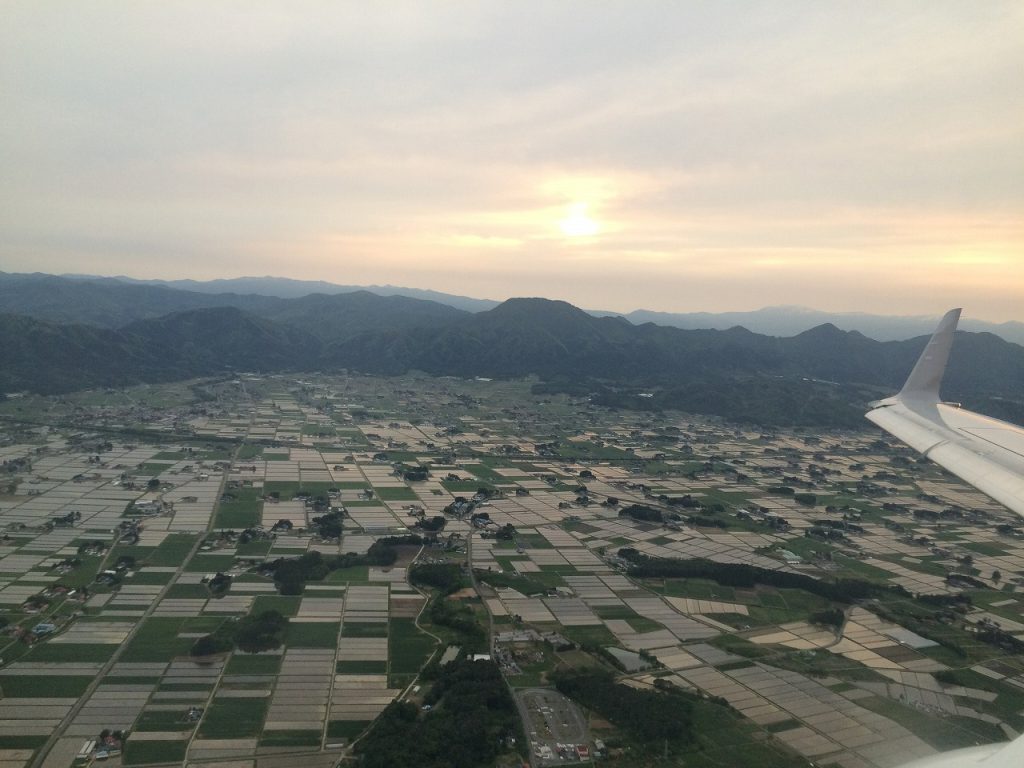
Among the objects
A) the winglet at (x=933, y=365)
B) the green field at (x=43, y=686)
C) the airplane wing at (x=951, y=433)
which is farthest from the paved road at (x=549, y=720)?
the green field at (x=43, y=686)

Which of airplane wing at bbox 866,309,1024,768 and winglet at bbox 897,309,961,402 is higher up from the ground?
winglet at bbox 897,309,961,402

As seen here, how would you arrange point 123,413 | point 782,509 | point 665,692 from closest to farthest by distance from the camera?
point 665,692 < point 782,509 < point 123,413

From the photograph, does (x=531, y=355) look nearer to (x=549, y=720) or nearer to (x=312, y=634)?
(x=312, y=634)

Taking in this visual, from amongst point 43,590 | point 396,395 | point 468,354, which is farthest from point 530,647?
point 468,354

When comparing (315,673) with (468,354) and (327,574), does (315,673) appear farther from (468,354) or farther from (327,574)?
(468,354)

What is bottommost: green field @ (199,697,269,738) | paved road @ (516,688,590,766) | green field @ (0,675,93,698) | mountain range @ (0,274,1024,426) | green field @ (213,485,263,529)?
green field @ (0,675,93,698)

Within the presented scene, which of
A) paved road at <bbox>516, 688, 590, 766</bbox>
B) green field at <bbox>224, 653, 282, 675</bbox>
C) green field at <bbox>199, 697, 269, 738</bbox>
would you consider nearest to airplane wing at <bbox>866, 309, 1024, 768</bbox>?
paved road at <bbox>516, 688, 590, 766</bbox>

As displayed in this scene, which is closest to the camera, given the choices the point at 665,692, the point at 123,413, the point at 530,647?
the point at 665,692

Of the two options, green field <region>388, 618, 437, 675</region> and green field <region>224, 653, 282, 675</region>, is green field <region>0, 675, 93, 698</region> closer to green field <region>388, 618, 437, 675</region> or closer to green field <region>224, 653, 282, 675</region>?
green field <region>224, 653, 282, 675</region>

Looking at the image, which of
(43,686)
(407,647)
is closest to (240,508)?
(43,686)
